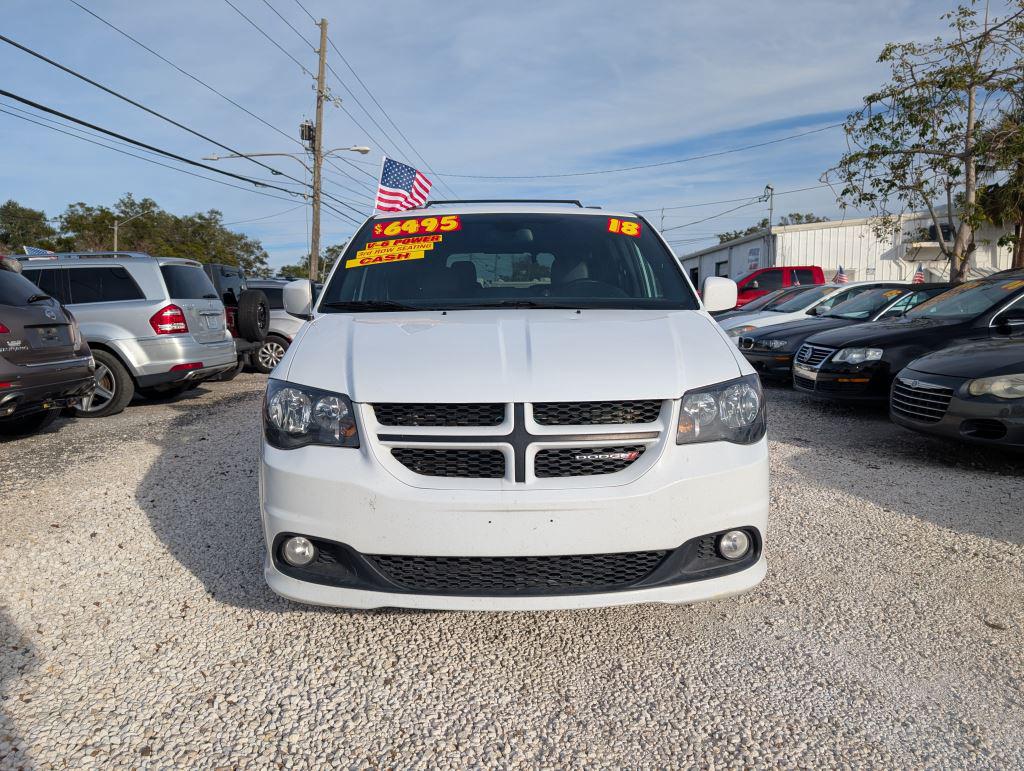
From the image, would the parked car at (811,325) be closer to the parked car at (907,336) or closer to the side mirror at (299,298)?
the parked car at (907,336)

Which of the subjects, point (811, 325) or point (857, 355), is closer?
point (857, 355)

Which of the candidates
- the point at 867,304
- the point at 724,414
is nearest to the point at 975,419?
the point at 724,414

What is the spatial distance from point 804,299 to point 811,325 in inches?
97.1

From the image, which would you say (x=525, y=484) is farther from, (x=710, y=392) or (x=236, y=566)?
(x=236, y=566)

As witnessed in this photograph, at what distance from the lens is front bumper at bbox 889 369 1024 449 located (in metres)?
4.59

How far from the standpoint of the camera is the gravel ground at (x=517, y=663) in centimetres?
206

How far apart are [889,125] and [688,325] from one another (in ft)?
47.2

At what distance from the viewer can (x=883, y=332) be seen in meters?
6.94

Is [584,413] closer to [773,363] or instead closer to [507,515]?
[507,515]

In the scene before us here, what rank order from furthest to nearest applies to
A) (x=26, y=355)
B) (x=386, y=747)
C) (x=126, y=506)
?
(x=26, y=355), (x=126, y=506), (x=386, y=747)

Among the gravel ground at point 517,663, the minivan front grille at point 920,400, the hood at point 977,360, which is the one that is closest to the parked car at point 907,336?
the hood at point 977,360

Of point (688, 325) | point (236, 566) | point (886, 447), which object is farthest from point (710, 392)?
point (886, 447)

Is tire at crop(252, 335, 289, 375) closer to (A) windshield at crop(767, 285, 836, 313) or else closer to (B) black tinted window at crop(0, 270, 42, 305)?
(B) black tinted window at crop(0, 270, 42, 305)

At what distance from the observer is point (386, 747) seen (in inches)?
81.1
